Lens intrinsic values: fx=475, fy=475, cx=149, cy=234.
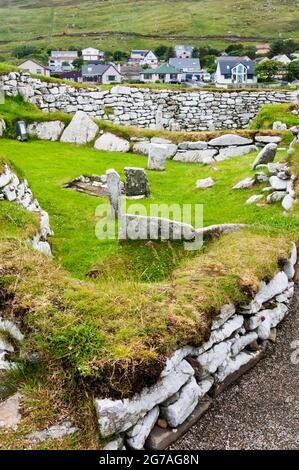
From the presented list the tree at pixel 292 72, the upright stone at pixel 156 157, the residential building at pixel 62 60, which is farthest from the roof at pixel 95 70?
the upright stone at pixel 156 157

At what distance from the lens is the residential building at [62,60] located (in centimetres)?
13557

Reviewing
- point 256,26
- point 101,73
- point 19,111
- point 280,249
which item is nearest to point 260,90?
point 19,111

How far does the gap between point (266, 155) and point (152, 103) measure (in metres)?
14.5

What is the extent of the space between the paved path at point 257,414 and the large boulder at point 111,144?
643 inches

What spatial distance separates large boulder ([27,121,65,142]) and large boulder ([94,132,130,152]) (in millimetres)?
2144

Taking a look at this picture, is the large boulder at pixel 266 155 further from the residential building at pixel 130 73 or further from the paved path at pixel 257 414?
the residential building at pixel 130 73

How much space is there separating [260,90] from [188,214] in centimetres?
2203

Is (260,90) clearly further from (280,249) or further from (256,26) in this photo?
(256,26)

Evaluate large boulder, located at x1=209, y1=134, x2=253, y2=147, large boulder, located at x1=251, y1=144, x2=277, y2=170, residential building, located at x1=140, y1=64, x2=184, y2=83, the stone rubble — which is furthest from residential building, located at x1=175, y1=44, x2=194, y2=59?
the stone rubble

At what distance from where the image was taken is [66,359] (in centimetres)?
702

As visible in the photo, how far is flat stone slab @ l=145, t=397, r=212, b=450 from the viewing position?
22.5 feet

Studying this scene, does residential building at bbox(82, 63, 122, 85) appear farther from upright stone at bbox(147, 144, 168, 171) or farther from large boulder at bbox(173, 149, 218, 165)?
upright stone at bbox(147, 144, 168, 171)

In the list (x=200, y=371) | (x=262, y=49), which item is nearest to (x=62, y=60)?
(x=262, y=49)
